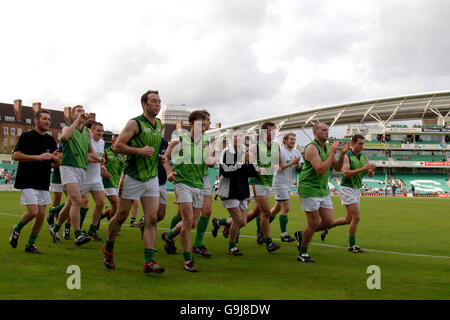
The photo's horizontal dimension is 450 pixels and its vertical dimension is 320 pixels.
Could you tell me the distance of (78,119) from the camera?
7.77 metres

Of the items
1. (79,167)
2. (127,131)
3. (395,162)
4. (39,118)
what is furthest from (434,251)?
(395,162)

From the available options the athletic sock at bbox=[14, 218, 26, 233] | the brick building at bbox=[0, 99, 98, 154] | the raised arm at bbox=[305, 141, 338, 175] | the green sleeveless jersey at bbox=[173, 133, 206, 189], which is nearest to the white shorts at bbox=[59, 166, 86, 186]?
the athletic sock at bbox=[14, 218, 26, 233]

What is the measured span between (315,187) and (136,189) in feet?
10.5

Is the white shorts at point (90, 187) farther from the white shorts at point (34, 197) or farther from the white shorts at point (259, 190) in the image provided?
the white shorts at point (259, 190)

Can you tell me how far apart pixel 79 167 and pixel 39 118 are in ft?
4.64

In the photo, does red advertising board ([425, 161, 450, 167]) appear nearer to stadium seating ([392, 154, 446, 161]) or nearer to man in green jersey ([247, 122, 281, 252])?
stadium seating ([392, 154, 446, 161])

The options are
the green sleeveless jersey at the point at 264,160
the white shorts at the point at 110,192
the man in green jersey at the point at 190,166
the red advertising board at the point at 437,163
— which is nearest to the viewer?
the man in green jersey at the point at 190,166

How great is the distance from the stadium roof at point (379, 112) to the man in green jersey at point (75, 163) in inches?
2718

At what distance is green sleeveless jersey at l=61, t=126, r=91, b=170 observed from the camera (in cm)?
862

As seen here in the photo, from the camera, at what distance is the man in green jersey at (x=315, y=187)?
748 centimetres

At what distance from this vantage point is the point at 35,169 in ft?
24.7

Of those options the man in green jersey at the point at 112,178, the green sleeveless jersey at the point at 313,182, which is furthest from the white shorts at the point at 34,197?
the green sleeveless jersey at the point at 313,182

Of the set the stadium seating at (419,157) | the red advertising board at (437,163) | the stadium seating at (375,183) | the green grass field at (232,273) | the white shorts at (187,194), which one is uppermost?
the stadium seating at (419,157)
